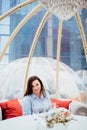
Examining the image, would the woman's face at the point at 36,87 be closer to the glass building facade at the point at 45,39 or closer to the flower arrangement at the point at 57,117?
the flower arrangement at the point at 57,117

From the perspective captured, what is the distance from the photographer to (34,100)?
14.6 feet

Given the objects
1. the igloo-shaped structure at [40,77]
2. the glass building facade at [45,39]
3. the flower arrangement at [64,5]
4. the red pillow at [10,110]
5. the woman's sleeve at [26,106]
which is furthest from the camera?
the igloo-shaped structure at [40,77]

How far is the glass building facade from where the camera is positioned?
236 inches

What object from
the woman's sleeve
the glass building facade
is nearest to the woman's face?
the woman's sleeve

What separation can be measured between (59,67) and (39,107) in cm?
226

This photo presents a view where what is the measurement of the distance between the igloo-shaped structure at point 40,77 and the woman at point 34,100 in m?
1.71

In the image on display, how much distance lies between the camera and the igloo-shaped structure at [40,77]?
6145mm

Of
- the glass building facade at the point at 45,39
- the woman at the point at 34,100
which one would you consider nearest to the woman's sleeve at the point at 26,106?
the woman at the point at 34,100

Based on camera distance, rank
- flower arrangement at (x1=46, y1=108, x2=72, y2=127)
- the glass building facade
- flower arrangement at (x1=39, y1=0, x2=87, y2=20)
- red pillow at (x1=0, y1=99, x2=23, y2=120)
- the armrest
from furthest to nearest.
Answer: the glass building facade, the armrest, red pillow at (x1=0, y1=99, x2=23, y2=120), flower arrangement at (x1=39, y1=0, x2=87, y2=20), flower arrangement at (x1=46, y1=108, x2=72, y2=127)

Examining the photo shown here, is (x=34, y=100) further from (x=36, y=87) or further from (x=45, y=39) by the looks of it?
(x=45, y=39)

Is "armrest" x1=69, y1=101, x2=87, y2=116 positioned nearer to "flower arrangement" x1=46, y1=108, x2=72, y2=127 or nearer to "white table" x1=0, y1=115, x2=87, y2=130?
"white table" x1=0, y1=115, x2=87, y2=130

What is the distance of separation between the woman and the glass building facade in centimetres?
177

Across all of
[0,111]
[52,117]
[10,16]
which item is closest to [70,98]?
[0,111]

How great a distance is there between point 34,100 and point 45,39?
2.20 meters
